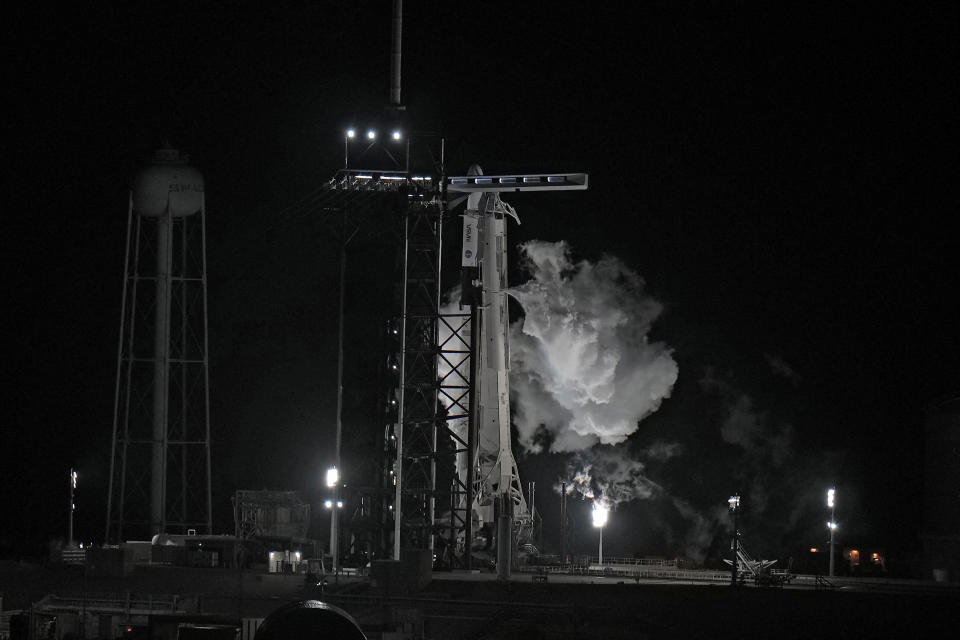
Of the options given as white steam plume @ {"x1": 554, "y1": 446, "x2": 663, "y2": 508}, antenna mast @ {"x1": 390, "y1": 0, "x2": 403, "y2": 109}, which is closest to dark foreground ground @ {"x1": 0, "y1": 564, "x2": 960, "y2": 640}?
antenna mast @ {"x1": 390, "y1": 0, "x2": 403, "y2": 109}

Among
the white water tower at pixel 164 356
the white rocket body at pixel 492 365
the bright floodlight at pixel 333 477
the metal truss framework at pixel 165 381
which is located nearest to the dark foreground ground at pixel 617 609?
the bright floodlight at pixel 333 477

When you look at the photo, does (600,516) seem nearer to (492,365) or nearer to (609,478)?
(492,365)

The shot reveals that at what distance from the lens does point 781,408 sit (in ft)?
220

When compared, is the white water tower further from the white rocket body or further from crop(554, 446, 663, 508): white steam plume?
crop(554, 446, 663, 508): white steam plume

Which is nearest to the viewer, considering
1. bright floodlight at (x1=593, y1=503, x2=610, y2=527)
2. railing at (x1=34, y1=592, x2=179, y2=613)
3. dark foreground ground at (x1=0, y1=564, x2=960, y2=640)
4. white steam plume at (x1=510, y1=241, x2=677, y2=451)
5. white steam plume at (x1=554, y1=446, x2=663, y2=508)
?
dark foreground ground at (x1=0, y1=564, x2=960, y2=640)

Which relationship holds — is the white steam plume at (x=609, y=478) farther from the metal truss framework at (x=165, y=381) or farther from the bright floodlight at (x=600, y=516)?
the metal truss framework at (x=165, y=381)

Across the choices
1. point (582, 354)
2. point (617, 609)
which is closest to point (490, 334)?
point (582, 354)

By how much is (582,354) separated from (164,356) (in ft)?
64.9

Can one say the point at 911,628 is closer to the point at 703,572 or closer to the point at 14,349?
the point at 703,572

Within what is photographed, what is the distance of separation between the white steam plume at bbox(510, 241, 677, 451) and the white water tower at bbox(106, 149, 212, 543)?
15643mm

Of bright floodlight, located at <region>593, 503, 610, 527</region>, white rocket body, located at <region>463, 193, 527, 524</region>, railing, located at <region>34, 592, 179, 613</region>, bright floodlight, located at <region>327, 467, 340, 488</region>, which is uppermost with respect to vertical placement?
white rocket body, located at <region>463, 193, 527, 524</region>

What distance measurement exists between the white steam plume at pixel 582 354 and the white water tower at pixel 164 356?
15.6m

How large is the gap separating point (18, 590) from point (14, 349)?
1219 inches

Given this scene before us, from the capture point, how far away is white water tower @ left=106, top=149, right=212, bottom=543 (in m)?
56.0
